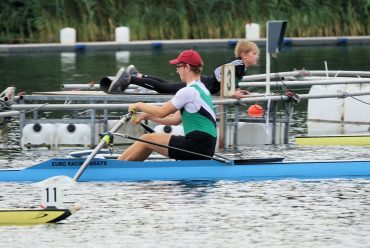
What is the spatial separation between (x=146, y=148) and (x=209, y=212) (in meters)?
1.94

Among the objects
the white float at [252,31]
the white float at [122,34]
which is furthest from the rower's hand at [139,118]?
the white float at [252,31]

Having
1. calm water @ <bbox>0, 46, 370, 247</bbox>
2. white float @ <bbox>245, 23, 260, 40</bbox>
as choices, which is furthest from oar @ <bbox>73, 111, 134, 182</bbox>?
white float @ <bbox>245, 23, 260, 40</bbox>

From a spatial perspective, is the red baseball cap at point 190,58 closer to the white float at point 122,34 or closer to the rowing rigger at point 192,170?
the rowing rigger at point 192,170

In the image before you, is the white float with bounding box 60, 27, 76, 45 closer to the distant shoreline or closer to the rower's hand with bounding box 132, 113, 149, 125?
the distant shoreline

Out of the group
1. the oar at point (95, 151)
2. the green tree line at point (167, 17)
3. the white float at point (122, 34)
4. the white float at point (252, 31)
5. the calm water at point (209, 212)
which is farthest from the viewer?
the green tree line at point (167, 17)

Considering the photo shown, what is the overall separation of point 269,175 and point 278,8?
27637mm

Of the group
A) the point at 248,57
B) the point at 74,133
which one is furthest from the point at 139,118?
the point at 248,57

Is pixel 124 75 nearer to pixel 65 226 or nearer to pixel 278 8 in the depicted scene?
pixel 65 226

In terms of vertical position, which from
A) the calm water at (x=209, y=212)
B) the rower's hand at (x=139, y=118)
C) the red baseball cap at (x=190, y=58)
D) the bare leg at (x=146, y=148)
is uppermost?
the red baseball cap at (x=190, y=58)

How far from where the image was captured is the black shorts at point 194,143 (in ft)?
54.0

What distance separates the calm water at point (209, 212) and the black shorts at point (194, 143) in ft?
1.30

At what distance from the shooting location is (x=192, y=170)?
16500mm

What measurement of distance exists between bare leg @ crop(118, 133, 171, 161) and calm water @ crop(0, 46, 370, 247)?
1.28ft

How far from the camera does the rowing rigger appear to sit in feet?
54.2
